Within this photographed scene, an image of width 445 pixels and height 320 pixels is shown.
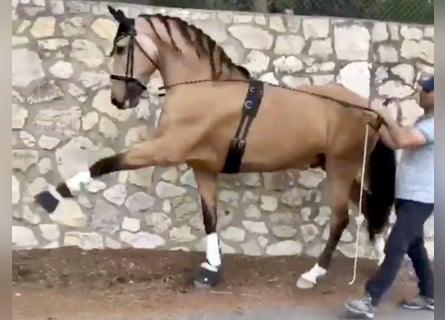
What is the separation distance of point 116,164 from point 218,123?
1.51 feet

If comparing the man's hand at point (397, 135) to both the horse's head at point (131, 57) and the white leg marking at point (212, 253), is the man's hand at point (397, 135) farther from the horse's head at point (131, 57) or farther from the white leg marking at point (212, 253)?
the horse's head at point (131, 57)

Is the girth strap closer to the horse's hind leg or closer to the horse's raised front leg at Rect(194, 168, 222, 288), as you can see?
the horse's raised front leg at Rect(194, 168, 222, 288)

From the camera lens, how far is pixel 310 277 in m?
3.65

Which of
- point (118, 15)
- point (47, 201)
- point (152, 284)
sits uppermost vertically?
point (118, 15)

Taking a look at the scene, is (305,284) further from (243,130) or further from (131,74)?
(131,74)

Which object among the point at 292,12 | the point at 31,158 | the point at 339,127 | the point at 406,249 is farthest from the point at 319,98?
the point at 31,158

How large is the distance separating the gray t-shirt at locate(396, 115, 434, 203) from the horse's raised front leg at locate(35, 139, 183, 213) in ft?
2.99

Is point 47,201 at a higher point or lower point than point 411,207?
lower

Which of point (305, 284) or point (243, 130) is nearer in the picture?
point (243, 130)

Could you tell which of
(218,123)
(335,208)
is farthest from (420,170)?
(218,123)

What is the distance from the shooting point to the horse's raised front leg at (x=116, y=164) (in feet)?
11.5

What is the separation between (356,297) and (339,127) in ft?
2.37

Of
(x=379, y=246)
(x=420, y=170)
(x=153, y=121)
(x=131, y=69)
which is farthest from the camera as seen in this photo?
(x=379, y=246)

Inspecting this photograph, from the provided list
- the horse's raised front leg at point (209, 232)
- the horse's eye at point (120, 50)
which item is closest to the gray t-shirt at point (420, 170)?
the horse's raised front leg at point (209, 232)
